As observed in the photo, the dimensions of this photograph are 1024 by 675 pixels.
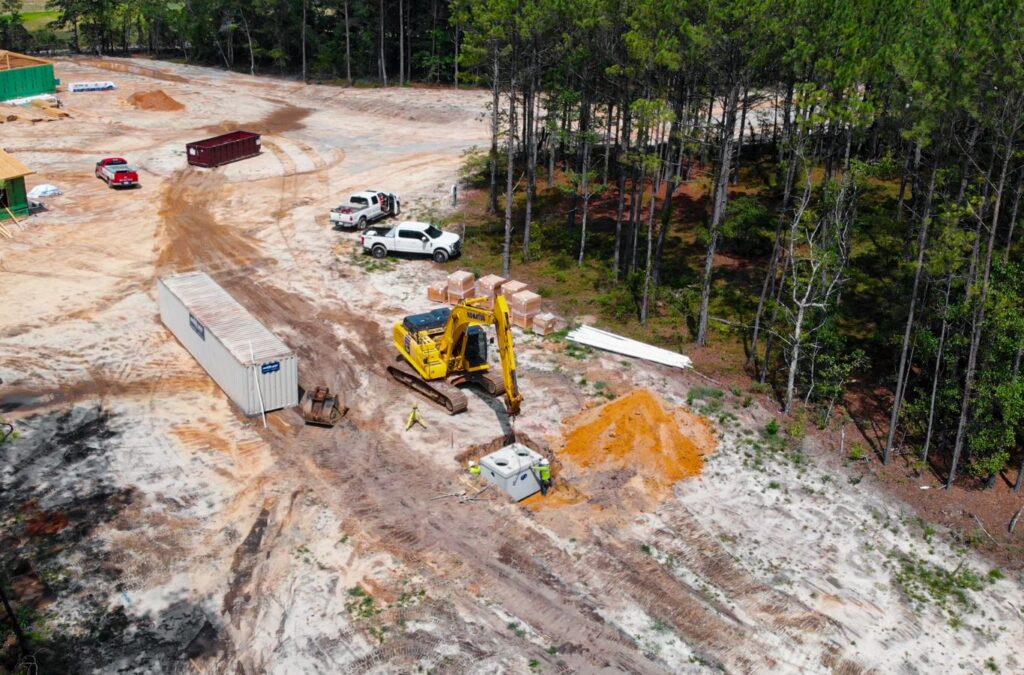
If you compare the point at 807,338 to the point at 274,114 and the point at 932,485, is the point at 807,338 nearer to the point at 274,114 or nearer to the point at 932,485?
the point at 932,485

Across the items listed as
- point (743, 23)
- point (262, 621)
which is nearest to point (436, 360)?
point (262, 621)

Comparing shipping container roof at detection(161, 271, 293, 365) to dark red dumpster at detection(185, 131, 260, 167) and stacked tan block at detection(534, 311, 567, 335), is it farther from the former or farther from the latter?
dark red dumpster at detection(185, 131, 260, 167)

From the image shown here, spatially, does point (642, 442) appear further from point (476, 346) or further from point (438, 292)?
point (438, 292)

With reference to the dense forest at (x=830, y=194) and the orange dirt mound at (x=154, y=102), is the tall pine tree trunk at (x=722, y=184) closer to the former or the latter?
the dense forest at (x=830, y=194)

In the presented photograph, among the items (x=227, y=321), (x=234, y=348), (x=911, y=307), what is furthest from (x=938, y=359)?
(x=227, y=321)

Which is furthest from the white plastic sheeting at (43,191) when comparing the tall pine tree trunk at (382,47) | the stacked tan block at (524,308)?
the tall pine tree trunk at (382,47)

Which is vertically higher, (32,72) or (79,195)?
(32,72)
